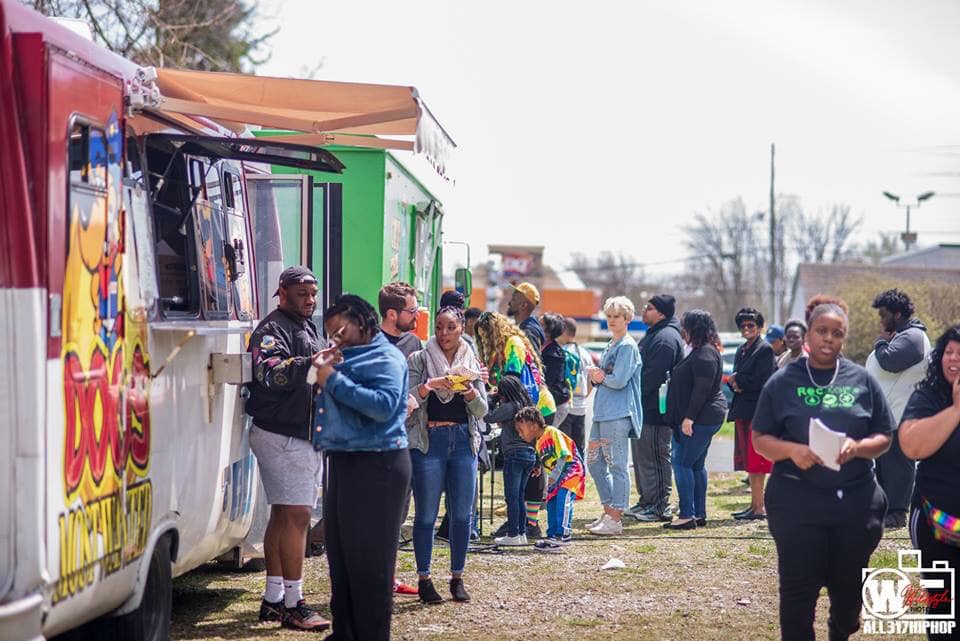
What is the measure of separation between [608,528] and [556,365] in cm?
152

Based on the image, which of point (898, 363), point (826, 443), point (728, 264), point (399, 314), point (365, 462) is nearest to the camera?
point (826, 443)

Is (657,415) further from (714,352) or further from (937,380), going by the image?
(937,380)

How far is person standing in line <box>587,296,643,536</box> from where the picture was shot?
1148cm

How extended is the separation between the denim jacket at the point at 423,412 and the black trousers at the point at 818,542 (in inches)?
107

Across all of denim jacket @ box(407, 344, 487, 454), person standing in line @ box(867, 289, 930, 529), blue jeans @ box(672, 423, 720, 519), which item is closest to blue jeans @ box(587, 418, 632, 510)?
blue jeans @ box(672, 423, 720, 519)

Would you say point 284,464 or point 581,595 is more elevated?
point 284,464

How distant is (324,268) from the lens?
379 inches

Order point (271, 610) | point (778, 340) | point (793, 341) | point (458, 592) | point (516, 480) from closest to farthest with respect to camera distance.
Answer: point (271, 610) → point (458, 592) → point (516, 480) → point (793, 341) → point (778, 340)

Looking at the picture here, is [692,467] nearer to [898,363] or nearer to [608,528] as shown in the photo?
[608,528]

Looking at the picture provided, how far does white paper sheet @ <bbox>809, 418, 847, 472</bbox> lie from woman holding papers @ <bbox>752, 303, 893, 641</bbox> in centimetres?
4

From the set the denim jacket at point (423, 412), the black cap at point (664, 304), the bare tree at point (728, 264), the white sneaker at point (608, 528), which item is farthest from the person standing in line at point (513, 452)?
the bare tree at point (728, 264)

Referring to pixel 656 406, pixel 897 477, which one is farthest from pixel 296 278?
pixel 897 477

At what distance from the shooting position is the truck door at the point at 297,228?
903 cm

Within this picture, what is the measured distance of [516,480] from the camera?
33.9 ft
